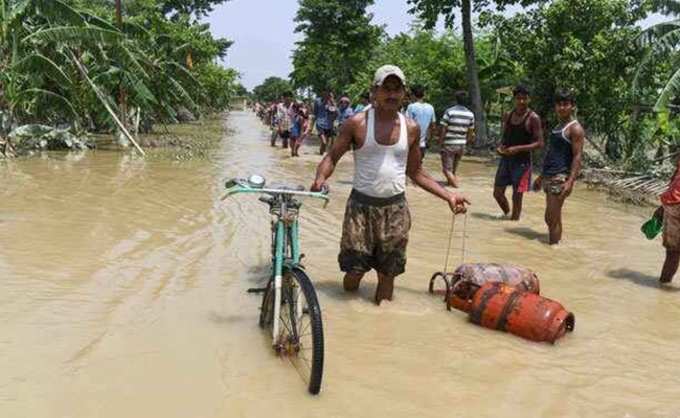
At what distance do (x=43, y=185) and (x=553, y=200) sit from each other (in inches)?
289

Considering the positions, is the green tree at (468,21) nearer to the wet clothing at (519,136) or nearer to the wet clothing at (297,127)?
the wet clothing at (297,127)

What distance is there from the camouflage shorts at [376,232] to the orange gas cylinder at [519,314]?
2.18 feet

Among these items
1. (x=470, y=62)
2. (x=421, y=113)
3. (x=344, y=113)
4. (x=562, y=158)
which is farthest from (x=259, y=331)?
(x=470, y=62)

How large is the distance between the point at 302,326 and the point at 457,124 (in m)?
7.72

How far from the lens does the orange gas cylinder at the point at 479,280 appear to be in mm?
5156

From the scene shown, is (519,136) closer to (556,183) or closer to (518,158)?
(518,158)

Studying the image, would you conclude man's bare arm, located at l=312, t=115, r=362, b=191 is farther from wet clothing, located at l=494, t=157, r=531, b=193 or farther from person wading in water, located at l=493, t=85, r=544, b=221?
wet clothing, located at l=494, t=157, r=531, b=193

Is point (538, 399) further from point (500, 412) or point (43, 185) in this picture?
point (43, 185)

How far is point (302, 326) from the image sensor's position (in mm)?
3932

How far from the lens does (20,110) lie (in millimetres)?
15641

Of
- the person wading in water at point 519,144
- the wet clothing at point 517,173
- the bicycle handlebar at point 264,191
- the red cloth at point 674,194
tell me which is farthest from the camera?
the wet clothing at point 517,173

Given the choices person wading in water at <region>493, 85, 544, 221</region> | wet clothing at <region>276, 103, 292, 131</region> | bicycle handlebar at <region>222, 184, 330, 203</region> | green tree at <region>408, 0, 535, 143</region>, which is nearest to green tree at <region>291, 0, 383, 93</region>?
green tree at <region>408, 0, 535, 143</region>

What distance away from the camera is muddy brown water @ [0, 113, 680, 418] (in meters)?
3.60

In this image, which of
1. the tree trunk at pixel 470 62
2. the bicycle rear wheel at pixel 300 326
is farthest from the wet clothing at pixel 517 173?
the tree trunk at pixel 470 62
